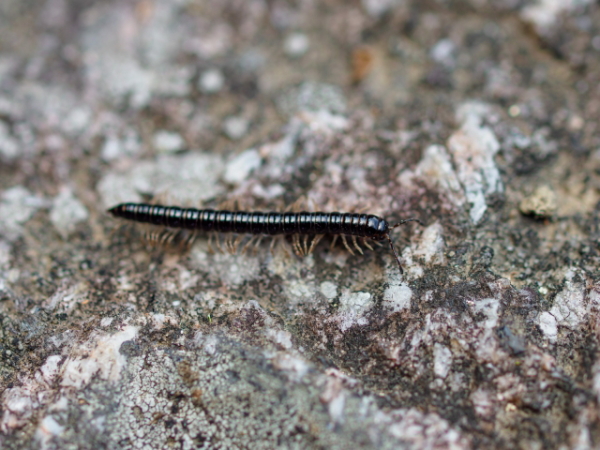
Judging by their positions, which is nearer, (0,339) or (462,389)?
(462,389)

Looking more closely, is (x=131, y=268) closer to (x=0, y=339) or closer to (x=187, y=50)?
(x=0, y=339)

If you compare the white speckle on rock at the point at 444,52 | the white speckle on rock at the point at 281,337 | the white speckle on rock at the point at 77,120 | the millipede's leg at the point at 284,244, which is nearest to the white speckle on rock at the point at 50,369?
the white speckle on rock at the point at 281,337

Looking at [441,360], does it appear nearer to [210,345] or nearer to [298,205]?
[210,345]

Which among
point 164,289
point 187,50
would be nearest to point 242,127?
point 187,50

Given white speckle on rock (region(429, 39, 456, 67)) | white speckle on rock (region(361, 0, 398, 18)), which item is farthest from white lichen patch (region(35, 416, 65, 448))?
white speckle on rock (region(361, 0, 398, 18))

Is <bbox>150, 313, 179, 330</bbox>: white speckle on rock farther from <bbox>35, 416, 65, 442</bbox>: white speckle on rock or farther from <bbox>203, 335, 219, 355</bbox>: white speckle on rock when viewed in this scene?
<bbox>35, 416, 65, 442</bbox>: white speckle on rock

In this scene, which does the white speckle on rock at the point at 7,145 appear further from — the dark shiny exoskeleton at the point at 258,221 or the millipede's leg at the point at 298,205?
the millipede's leg at the point at 298,205
